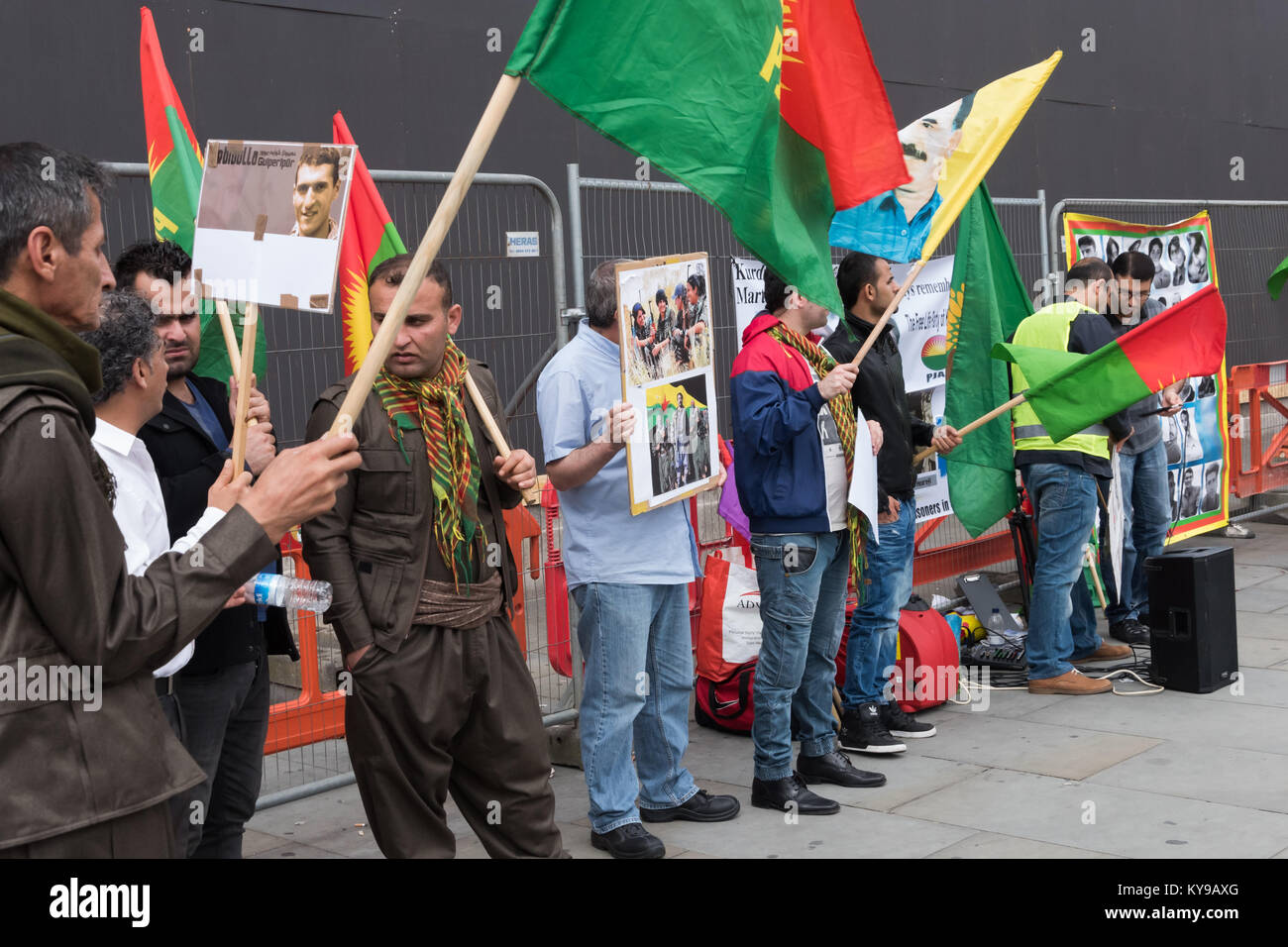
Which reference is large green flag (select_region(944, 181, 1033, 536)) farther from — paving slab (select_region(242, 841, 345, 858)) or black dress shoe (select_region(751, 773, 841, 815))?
paving slab (select_region(242, 841, 345, 858))

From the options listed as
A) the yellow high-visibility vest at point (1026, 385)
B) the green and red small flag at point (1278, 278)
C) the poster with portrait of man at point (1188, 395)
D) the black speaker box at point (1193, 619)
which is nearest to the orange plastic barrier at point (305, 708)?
the yellow high-visibility vest at point (1026, 385)

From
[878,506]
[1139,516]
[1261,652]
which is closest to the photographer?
[878,506]

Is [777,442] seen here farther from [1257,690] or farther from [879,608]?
[1257,690]

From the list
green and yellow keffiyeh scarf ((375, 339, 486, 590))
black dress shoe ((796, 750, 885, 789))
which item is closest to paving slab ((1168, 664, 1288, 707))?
black dress shoe ((796, 750, 885, 789))

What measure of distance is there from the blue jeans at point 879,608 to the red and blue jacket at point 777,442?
866 mm

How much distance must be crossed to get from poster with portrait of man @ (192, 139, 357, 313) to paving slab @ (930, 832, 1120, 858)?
3159 millimetres

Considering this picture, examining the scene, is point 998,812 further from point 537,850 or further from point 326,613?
point 326,613

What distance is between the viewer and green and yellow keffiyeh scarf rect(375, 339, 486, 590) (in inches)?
166

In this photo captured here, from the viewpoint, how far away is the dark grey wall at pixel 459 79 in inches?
317

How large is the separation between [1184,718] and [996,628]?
156cm

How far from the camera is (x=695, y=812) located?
5.51m

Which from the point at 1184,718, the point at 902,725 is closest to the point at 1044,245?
the point at 1184,718

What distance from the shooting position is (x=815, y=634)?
590cm
